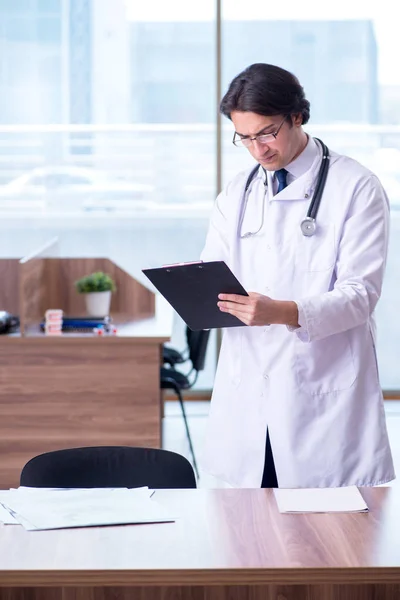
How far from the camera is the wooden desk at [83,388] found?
Result: 3.67 meters

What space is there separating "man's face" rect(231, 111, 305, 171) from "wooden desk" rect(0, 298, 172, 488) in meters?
1.61

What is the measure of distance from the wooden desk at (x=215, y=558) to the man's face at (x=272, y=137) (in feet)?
2.71

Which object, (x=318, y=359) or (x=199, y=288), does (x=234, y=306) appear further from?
(x=318, y=359)

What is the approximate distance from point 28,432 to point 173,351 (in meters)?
1.39

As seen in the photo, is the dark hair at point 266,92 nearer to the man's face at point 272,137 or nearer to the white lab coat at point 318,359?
the man's face at point 272,137

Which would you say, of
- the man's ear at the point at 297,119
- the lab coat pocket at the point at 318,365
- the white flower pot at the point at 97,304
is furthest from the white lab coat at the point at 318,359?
the white flower pot at the point at 97,304

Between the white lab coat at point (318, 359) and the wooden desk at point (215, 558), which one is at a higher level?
the white lab coat at point (318, 359)

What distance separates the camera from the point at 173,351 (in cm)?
496

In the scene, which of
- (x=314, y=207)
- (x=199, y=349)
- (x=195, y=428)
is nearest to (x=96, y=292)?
(x=199, y=349)

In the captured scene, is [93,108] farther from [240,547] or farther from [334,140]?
[240,547]

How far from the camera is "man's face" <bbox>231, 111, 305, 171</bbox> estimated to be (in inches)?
82.1

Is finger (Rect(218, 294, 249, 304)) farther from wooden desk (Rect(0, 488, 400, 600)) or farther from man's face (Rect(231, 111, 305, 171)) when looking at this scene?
wooden desk (Rect(0, 488, 400, 600))

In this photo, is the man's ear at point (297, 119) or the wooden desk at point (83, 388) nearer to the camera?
the man's ear at point (297, 119)

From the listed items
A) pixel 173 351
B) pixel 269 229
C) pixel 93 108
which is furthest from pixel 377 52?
pixel 269 229
